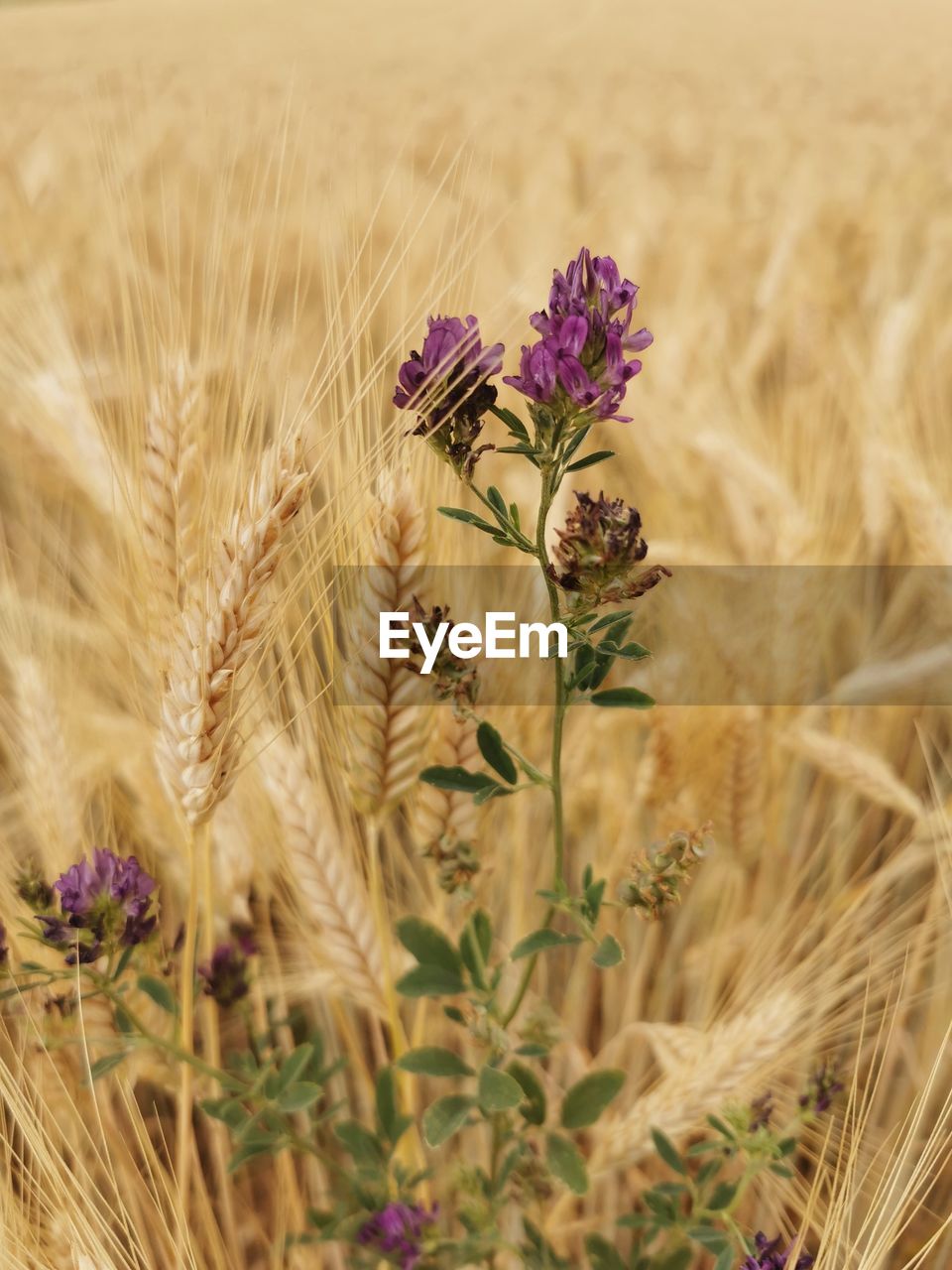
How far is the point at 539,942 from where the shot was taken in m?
0.52

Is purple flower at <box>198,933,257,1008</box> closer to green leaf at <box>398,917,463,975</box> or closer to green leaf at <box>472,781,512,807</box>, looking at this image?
green leaf at <box>398,917,463,975</box>

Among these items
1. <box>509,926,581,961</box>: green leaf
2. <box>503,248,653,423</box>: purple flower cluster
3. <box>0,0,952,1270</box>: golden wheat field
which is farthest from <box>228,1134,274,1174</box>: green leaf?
<box>503,248,653,423</box>: purple flower cluster

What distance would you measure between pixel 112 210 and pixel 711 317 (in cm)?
115

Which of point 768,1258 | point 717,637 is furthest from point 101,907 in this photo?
point 717,637

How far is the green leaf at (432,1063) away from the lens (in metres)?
0.58

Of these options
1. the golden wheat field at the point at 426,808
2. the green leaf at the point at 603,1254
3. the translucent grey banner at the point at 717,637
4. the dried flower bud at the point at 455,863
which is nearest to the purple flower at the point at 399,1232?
the golden wheat field at the point at 426,808

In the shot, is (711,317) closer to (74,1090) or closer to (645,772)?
(645,772)

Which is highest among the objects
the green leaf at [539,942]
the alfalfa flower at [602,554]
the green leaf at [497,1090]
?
the alfalfa flower at [602,554]

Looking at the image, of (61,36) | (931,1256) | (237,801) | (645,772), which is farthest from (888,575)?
(61,36)

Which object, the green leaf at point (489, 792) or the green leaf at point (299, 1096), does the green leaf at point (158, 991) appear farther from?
the green leaf at point (489, 792)

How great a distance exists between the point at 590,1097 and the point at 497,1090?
4.1 inches

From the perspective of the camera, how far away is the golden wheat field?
58 centimetres

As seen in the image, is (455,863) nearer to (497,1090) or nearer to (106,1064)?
(497,1090)

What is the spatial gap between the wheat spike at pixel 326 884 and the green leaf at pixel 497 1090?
20 centimetres
